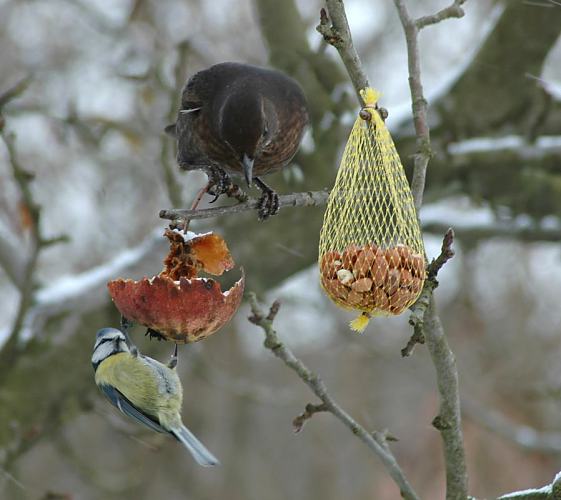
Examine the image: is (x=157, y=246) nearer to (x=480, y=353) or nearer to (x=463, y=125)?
(x=463, y=125)

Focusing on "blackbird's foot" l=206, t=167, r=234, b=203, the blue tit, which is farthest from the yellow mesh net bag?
the blue tit

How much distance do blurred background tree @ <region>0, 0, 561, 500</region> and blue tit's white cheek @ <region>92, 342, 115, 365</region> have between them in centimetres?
75

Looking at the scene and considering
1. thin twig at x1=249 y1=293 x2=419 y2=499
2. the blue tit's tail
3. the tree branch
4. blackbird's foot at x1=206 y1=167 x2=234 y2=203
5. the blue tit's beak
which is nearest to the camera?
thin twig at x1=249 y1=293 x2=419 y2=499

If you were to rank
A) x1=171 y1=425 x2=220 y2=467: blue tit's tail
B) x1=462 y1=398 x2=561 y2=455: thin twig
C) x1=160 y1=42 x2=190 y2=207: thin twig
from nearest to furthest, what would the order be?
x1=171 y1=425 x2=220 y2=467: blue tit's tail, x1=160 y1=42 x2=190 y2=207: thin twig, x1=462 y1=398 x2=561 y2=455: thin twig

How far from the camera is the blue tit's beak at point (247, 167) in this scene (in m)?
3.01

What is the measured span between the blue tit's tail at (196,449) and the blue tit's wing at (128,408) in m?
0.07

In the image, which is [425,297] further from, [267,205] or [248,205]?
[267,205]

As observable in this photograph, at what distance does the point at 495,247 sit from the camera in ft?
35.0

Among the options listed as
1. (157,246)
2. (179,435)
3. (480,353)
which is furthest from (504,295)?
(179,435)

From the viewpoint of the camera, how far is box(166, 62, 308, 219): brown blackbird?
3.17 meters

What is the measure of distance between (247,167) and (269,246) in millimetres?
2513

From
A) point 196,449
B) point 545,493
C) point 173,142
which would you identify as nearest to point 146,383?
point 196,449

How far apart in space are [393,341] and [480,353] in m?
3.18

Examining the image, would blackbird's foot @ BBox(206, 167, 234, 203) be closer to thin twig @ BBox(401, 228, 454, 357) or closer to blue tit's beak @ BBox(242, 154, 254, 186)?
blue tit's beak @ BBox(242, 154, 254, 186)
